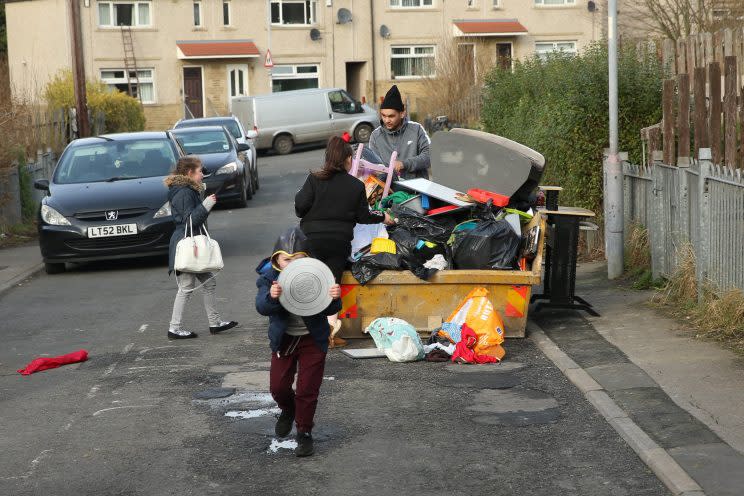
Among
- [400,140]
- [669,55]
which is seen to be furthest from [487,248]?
[669,55]

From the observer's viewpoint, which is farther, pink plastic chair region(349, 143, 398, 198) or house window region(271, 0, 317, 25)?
house window region(271, 0, 317, 25)

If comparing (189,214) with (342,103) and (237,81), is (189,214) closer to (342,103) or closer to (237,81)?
(342,103)

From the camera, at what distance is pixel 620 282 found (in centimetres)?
1242

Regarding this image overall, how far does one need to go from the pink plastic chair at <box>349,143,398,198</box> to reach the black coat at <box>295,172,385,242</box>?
2010 mm

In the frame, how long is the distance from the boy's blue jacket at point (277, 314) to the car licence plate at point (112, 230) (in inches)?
334

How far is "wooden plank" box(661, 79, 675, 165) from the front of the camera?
12.4 meters

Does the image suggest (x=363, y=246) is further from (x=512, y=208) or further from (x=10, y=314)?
(x=10, y=314)

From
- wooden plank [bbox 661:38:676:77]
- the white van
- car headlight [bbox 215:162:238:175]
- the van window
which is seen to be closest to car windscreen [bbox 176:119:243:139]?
car headlight [bbox 215:162:238:175]

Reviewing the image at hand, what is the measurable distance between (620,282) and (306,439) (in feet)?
21.4

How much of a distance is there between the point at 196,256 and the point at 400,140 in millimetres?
2294

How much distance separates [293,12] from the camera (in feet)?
171

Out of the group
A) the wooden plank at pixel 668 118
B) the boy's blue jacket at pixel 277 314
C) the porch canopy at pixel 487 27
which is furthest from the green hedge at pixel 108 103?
the boy's blue jacket at pixel 277 314

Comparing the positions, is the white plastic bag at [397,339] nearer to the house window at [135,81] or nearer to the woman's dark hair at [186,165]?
the woman's dark hair at [186,165]

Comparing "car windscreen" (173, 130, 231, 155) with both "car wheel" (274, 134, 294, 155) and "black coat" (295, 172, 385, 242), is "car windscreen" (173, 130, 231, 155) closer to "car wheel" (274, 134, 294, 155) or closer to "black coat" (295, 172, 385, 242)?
"black coat" (295, 172, 385, 242)
